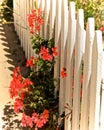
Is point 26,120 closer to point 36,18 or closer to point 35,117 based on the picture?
point 35,117

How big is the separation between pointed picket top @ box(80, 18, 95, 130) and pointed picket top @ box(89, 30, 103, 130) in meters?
0.08

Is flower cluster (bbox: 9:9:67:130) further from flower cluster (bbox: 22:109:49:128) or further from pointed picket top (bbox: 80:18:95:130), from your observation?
pointed picket top (bbox: 80:18:95:130)

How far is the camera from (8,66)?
610 centimetres

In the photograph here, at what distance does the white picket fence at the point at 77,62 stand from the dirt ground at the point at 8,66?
0.63 metres

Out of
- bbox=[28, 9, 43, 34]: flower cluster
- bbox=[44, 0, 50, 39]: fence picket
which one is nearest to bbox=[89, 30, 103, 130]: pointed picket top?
bbox=[44, 0, 50, 39]: fence picket

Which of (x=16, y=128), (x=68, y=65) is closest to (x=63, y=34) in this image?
(x=68, y=65)

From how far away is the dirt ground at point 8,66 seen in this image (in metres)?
4.71

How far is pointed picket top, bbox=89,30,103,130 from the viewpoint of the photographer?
313cm

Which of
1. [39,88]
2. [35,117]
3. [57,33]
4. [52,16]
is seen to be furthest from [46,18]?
[35,117]

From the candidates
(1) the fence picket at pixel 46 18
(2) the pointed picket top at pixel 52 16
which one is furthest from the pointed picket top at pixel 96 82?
(1) the fence picket at pixel 46 18

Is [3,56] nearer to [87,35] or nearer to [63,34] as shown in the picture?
[63,34]

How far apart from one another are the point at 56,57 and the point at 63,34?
0.40m

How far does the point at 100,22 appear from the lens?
5980 millimetres

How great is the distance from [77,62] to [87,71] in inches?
10.1
